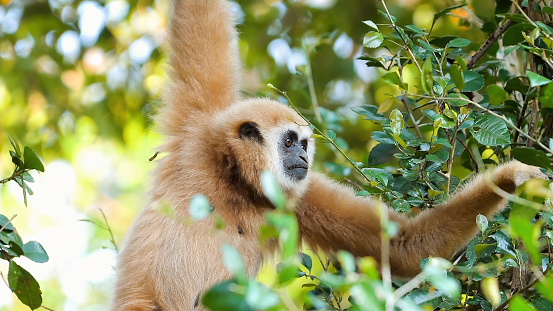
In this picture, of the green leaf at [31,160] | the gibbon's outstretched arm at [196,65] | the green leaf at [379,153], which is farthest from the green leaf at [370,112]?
the green leaf at [31,160]

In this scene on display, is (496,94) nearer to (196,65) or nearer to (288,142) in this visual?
(288,142)

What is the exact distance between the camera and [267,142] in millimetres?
4211

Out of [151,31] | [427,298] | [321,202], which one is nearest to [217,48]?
[321,202]

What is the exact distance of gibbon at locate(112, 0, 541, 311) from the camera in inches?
150

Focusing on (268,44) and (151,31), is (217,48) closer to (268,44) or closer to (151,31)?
(268,44)

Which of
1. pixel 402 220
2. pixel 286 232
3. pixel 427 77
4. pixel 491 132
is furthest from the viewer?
pixel 402 220

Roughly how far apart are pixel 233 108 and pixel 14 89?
5.01m

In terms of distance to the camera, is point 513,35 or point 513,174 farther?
point 513,174

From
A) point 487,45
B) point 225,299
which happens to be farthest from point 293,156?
point 225,299

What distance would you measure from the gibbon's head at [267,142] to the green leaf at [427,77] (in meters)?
1.55

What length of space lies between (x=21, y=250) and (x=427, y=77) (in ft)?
7.25

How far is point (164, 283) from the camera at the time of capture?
12.7 ft

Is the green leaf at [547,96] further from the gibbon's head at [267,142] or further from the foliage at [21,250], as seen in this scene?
the foliage at [21,250]

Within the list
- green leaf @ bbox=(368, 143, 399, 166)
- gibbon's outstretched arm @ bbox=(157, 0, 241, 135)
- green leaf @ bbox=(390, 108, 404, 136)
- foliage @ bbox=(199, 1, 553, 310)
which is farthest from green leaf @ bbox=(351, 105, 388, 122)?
gibbon's outstretched arm @ bbox=(157, 0, 241, 135)
